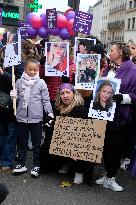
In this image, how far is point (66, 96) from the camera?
17.3 ft

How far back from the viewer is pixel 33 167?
18.4 feet

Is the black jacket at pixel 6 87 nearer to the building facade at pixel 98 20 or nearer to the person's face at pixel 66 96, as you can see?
the person's face at pixel 66 96

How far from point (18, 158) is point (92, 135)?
105 centimetres

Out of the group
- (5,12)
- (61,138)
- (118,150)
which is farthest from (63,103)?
(5,12)

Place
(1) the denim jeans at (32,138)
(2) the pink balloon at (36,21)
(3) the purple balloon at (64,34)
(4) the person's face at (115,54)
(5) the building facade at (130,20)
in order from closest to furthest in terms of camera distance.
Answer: (4) the person's face at (115,54) → (1) the denim jeans at (32,138) → (3) the purple balloon at (64,34) → (2) the pink balloon at (36,21) → (5) the building facade at (130,20)

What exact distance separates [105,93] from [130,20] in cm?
8404

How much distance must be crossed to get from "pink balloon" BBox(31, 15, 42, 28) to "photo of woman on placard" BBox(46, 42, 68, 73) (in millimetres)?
3926

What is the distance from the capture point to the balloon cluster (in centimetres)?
904

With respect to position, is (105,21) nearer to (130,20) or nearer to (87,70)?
(130,20)

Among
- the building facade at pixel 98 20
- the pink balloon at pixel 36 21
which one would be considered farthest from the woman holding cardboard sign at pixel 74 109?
the building facade at pixel 98 20

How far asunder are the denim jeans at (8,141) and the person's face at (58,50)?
1.06 m

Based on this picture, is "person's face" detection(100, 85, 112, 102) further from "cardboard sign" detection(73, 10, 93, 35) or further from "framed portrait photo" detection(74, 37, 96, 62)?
"cardboard sign" detection(73, 10, 93, 35)

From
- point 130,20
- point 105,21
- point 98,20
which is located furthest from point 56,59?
point 98,20

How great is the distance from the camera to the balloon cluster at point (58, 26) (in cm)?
904
